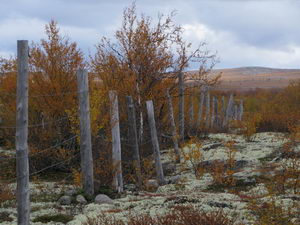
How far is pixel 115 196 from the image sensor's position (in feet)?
39.2

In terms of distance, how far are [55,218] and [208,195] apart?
3805 mm

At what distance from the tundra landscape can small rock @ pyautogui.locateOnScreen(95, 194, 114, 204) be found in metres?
0.03

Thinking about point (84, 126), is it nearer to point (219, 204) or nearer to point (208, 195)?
point (208, 195)

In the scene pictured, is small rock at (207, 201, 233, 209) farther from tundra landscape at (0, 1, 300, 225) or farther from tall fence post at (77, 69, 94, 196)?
tall fence post at (77, 69, 94, 196)

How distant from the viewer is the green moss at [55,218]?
958cm

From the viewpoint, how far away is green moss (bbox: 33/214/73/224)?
9578 mm

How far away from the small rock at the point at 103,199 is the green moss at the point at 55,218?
139 cm

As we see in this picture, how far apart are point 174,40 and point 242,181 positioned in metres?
9.21

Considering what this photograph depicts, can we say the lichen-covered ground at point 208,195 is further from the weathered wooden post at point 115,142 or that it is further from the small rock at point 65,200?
the weathered wooden post at point 115,142

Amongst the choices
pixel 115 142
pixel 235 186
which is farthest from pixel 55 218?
A: pixel 235 186

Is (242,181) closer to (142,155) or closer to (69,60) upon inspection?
(142,155)

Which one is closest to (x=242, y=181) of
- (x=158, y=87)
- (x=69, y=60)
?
(x=158, y=87)

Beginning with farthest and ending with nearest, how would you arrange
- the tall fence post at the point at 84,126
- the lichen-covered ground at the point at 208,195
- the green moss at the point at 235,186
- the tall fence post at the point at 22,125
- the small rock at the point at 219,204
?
the green moss at the point at 235,186
the tall fence post at the point at 84,126
the small rock at the point at 219,204
the lichen-covered ground at the point at 208,195
the tall fence post at the point at 22,125

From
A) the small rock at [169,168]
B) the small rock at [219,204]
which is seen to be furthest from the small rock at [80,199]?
the small rock at [169,168]
